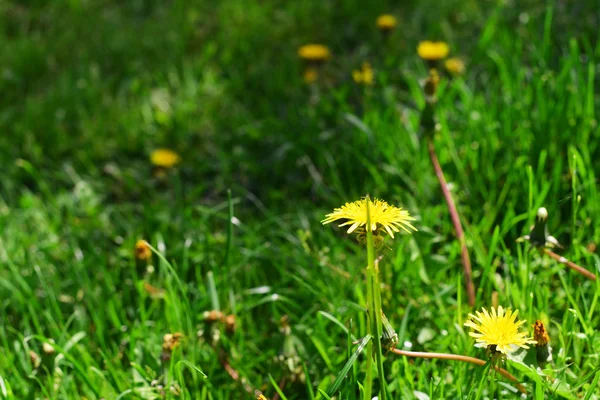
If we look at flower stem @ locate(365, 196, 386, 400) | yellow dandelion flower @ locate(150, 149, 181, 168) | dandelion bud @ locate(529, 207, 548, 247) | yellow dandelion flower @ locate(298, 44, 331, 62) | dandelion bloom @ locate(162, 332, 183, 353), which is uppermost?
flower stem @ locate(365, 196, 386, 400)

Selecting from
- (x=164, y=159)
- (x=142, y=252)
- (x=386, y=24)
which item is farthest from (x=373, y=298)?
(x=386, y=24)

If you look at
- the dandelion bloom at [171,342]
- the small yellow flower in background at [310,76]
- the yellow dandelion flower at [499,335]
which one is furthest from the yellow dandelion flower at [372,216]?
the small yellow flower in background at [310,76]

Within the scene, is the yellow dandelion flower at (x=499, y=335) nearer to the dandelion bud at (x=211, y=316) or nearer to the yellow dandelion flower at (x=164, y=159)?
the dandelion bud at (x=211, y=316)

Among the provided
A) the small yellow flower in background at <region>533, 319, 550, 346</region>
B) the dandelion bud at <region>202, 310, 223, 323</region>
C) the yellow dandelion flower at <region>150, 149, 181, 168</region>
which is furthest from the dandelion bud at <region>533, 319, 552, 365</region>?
the yellow dandelion flower at <region>150, 149, 181, 168</region>

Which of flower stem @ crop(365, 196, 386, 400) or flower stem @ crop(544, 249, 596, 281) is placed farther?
flower stem @ crop(544, 249, 596, 281)

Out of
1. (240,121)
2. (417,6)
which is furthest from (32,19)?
(417,6)

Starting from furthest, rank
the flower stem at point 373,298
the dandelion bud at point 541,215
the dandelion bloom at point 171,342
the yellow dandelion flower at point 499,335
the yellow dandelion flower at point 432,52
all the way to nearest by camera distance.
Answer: the yellow dandelion flower at point 432,52 < the dandelion bloom at point 171,342 < the dandelion bud at point 541,215 < the yellow dandelion flower at point 499,335 < the flower stem at point 373,298

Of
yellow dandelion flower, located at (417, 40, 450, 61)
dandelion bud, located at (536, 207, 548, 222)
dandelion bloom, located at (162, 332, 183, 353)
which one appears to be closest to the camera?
dandelion bud, located at (536, 207, 548, 222)

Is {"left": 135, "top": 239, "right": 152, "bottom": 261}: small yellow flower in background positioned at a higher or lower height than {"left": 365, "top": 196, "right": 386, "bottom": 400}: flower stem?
lower

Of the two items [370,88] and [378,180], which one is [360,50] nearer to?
[370,88]

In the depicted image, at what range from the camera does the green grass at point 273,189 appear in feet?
4.93

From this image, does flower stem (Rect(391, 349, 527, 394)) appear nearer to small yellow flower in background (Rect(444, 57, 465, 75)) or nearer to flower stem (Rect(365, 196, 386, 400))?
flower stem (Rect(365, 196, 386, 400))

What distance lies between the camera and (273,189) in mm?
2305

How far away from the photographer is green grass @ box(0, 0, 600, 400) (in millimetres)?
1502
